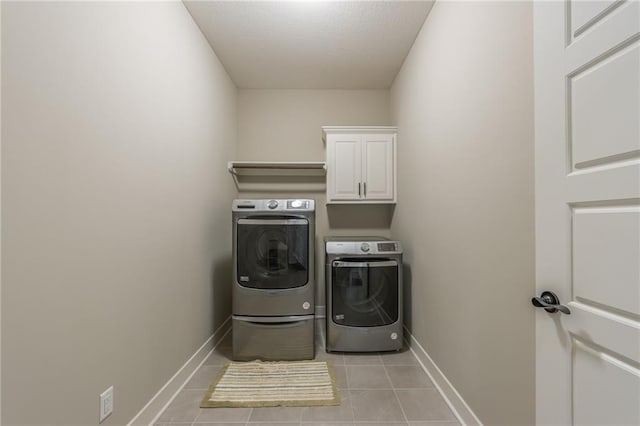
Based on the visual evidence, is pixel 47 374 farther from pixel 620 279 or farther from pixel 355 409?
pixel 620 279

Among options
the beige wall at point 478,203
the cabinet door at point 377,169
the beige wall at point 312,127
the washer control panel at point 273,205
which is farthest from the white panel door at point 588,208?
the beige wall at point 312,127

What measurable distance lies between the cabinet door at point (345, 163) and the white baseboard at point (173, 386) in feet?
6.26

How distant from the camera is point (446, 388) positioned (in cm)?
189

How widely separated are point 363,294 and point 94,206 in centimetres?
202


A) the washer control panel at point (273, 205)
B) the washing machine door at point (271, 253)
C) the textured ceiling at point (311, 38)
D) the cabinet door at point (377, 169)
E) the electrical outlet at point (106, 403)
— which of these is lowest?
the electrical outlet at point (106, 403)

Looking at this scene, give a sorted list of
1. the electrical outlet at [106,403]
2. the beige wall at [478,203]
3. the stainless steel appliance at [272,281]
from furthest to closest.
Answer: the stainless steel appliance at [272,281] → the electrical outlet at [106,403] → the beige wall at [478,203]

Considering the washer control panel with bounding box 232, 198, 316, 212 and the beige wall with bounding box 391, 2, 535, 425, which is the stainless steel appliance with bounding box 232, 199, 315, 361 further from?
the beige wall with bounding box 391, 2, 535, 425

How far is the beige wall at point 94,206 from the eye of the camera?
0.96 m

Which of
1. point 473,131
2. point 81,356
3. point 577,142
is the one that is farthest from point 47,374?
point 473,131

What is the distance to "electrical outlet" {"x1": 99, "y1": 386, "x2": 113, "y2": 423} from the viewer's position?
1.30 meters

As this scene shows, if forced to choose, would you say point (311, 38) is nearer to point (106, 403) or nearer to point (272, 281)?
point (272, 281)

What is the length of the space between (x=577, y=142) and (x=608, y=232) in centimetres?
28

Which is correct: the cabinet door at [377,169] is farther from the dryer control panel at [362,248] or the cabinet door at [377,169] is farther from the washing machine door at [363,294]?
the washing machine door at [363,294]

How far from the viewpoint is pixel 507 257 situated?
50.9 inches
